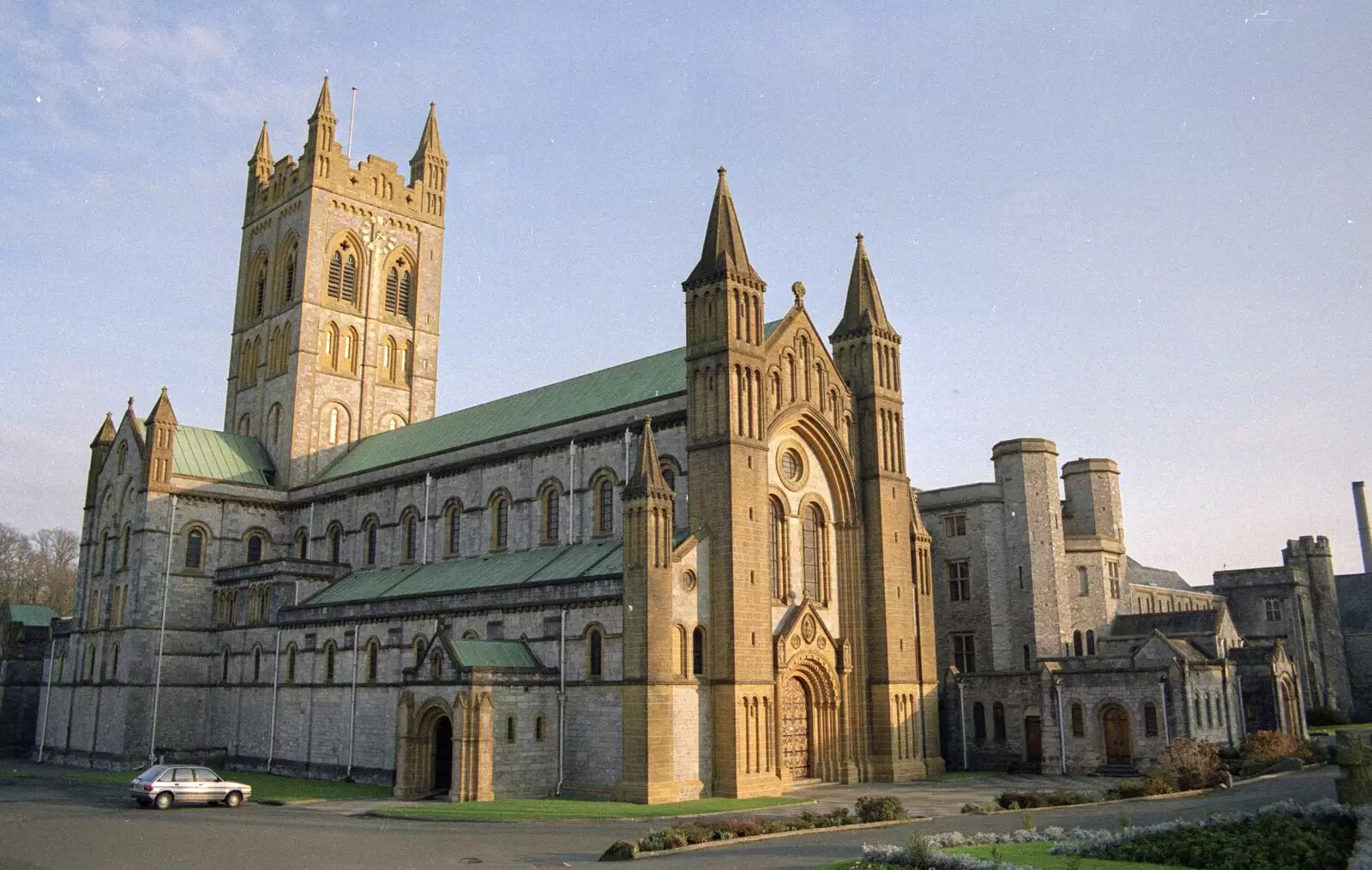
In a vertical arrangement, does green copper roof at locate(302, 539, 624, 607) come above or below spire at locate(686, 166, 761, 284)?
below

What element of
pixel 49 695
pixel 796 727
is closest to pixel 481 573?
pixel 796 727

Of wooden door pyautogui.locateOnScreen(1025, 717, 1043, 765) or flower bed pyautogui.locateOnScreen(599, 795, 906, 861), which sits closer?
flower bed pyautogui.locateOnScreen(599, 795, 906, 861)

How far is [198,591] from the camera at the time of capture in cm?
6072

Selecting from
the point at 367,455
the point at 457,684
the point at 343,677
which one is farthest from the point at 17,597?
the point at 457,684

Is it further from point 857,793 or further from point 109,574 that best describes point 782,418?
point 109,574

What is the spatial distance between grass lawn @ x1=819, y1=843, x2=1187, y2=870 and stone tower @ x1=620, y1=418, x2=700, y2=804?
1496 cm

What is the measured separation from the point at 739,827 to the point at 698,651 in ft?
42.6

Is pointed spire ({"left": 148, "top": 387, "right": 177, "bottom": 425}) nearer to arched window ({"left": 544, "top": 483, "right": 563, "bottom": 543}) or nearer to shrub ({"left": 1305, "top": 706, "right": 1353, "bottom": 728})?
arched window ({"left": 544, "top": 483, "right": 563, "bottom": 543})

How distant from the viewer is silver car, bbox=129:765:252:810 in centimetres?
3738

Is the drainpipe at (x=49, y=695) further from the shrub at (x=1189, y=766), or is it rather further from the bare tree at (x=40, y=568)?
the shrub at (x=1189, y=766)

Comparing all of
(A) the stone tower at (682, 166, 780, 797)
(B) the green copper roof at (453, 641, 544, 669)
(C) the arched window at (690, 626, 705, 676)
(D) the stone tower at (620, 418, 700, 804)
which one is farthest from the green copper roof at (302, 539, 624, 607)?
(A) the stone tower at (682, 166, 780, 797)

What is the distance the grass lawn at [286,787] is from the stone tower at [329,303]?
19.0 meters

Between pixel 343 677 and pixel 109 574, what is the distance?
1996cm

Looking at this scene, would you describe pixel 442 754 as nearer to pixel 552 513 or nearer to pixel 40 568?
pixel 552 513
